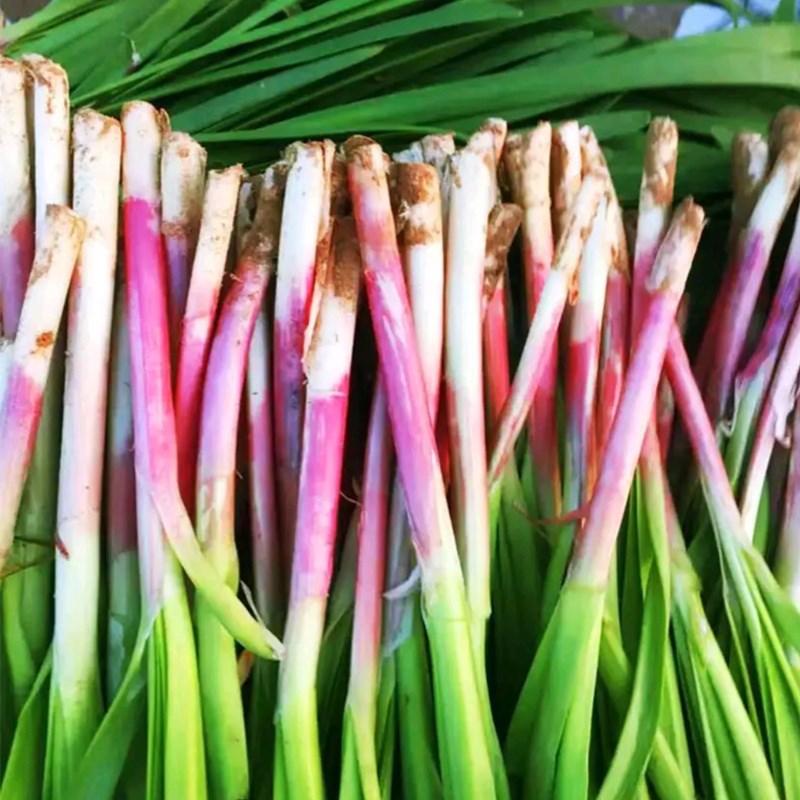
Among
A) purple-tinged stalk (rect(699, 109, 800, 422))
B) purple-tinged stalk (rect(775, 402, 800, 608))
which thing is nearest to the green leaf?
purple-tinged stalk (rect(699, 109, 800, 422))

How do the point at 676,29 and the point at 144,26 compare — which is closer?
the point at 144,26

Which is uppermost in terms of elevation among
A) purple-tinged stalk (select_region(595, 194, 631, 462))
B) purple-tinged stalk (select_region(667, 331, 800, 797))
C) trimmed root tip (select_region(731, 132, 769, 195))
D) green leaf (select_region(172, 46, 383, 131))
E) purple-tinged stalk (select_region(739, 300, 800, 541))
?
green leaf (select_region(172, 46, 383, 131))

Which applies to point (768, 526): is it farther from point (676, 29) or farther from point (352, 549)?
point (676, 29)

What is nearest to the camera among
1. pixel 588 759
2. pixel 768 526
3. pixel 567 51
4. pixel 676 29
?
pixel 588 759

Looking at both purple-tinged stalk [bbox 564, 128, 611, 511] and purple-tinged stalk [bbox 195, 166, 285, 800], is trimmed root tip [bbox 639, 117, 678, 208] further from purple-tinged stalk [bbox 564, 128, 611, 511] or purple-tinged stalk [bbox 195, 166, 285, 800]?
purple-tinged stalk [bbox 195, 166, 285, 800]

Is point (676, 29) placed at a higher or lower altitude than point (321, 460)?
higher

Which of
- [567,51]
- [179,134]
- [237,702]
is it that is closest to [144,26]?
[179,134]

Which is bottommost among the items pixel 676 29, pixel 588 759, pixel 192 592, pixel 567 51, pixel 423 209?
pixel 588 759

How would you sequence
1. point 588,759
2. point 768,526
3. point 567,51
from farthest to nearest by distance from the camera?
1. point 567,51
2. point 768,526
3. point 588,759
